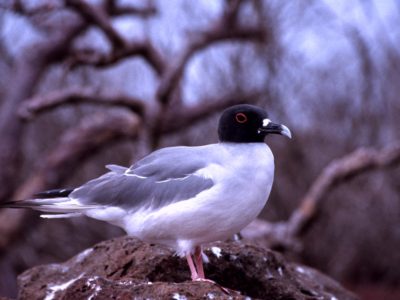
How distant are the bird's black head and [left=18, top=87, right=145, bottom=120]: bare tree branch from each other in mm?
5431

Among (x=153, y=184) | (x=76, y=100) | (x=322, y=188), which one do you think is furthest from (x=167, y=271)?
(x=76, y=100)

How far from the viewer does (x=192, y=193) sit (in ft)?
14.5

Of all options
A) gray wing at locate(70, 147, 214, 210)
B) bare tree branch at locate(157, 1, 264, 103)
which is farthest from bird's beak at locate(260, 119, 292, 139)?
bare tree branch at locate(157, 1, 264, 103)

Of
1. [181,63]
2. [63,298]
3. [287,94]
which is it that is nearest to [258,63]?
[287,94]

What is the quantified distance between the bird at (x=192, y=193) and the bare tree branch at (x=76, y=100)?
4.98 meters

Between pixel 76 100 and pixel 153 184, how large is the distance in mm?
5628

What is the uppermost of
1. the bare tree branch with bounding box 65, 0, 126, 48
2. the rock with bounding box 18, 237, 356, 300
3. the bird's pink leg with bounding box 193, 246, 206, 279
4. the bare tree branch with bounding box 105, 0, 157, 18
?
the bare tree branch with bounding box 105, 0, 157, 18

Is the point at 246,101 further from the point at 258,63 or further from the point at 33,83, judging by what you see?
the point at 33,83

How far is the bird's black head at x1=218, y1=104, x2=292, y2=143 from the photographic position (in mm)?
4617

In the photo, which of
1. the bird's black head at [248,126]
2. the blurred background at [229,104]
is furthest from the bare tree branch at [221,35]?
the bird's black head at [248,126]

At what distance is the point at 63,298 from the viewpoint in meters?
4.30

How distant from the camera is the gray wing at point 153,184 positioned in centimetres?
450

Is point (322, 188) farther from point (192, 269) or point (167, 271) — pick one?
point (192, 269)

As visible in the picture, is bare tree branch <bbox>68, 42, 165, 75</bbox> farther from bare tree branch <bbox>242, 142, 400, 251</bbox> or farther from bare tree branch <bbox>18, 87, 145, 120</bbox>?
bare tree branch <bbox>242, 142, 400, 251</bbox>
